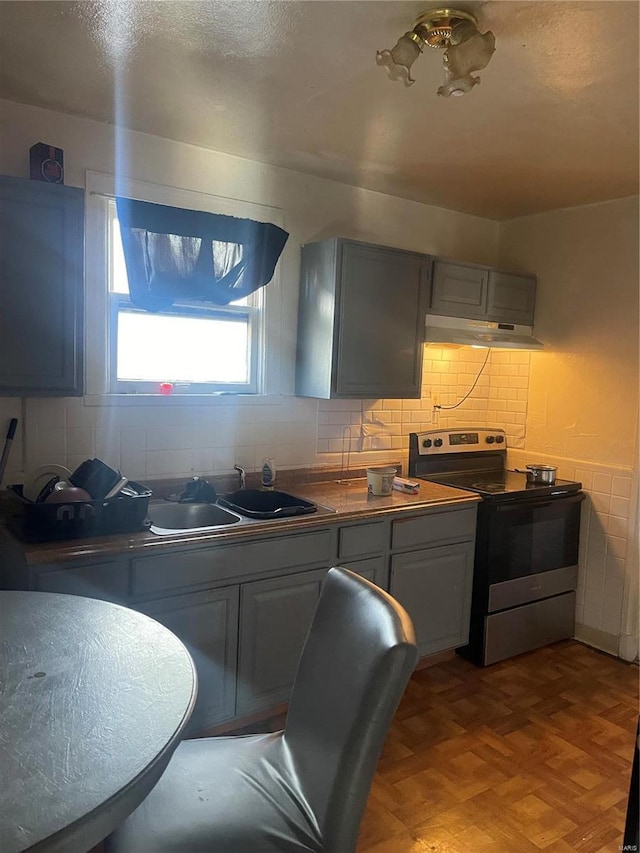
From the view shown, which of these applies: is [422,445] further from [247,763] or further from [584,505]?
[247,763]

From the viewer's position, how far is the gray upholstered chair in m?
1.29

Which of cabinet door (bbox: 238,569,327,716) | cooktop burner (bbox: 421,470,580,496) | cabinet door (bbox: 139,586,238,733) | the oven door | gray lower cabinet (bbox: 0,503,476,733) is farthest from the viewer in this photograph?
cooktop burner (bbox: 421,470,580,496)

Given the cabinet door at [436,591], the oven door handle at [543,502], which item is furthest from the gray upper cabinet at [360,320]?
the cabinet door at [436,591]

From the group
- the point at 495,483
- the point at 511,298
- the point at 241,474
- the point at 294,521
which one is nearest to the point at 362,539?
the point at 294,521

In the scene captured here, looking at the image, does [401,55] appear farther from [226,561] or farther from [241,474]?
[241,474]

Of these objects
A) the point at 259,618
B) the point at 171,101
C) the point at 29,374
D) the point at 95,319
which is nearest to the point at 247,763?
the point at 259,618

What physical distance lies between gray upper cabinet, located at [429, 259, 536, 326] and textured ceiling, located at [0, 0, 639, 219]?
49 cm

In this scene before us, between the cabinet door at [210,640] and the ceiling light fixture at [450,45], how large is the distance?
1.85m

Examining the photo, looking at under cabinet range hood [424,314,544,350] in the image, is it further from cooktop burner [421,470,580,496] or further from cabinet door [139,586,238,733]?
cabinet door [139,586,238,733]

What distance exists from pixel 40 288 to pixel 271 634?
5.13 ft

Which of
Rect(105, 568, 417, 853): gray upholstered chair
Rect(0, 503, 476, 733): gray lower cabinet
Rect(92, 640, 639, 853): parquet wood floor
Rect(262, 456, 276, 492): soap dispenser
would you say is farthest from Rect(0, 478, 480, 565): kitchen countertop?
Rect(92, 640, 639, 853): parquet wood floor

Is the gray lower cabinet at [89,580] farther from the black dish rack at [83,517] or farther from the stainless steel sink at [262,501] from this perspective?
the stainless steel sink at [262,501]

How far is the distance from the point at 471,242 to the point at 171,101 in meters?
2.10

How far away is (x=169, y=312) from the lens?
9.62 feet
